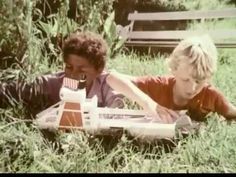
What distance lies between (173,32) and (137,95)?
318 millimetres

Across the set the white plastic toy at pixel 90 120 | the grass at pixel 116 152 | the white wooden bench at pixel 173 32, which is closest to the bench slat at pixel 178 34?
the white wooden bench at pixel 173 32

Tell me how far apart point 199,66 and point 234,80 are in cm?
21

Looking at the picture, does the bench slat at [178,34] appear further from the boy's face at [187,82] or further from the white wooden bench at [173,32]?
the boy's face at [187,82]

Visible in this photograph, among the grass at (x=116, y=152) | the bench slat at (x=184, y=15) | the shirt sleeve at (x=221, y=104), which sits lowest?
the grass at (x=116, y=152)

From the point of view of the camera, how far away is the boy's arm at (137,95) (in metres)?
2.28

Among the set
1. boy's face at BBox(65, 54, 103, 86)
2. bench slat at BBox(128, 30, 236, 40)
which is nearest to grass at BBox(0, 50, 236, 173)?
bench slat at BBox(128, 30, 236, 40)

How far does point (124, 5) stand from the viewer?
2350 millimetres

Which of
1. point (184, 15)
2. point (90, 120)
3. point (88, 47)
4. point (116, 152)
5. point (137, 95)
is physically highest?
point (184, 15)

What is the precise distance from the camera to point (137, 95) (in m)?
2.28

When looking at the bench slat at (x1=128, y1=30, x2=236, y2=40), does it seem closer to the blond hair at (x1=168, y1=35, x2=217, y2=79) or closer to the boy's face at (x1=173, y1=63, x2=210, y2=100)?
the blond hair at (x1=168, y1=35, x2=217, y2=79)

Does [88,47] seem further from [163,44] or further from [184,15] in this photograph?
[184,15]

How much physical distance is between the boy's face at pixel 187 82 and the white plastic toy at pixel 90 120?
10 centimetres

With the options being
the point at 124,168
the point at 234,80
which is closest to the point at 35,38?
the point at 124,168

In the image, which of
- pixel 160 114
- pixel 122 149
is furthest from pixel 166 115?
pixel 122 149
